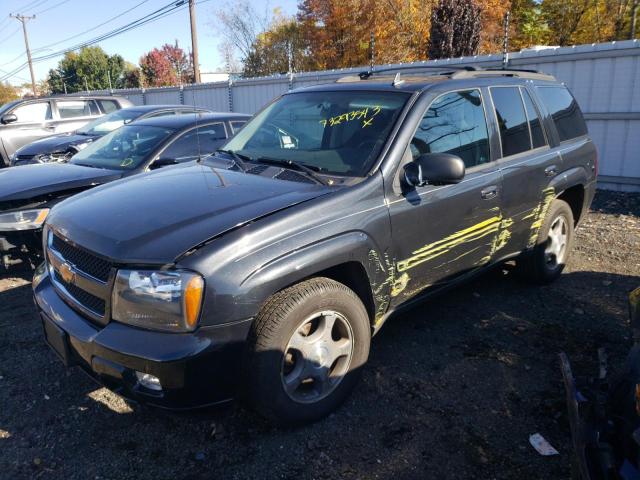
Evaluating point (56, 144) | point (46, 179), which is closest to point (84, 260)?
point (46, 179)

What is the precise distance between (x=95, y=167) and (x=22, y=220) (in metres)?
1.11

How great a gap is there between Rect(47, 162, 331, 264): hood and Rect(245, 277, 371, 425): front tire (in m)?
0.47

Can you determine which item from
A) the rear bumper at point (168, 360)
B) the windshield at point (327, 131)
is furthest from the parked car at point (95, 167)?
the rear bumper at point (168, 360)

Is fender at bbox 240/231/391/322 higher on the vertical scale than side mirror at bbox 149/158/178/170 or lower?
lower

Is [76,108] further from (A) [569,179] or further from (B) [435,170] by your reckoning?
(B) [435,170]

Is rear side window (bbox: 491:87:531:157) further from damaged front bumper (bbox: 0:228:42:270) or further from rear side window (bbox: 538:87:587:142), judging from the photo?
damaged front bumper (bbox: 0:228:42:270)

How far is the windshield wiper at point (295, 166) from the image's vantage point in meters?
3.05

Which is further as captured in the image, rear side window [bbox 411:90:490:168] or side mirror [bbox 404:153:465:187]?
rear side window [bbox 411:90:490:168]

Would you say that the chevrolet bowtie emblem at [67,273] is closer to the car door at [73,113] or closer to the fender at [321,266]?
the fender at [321,266]

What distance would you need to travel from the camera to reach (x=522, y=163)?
13.2ft

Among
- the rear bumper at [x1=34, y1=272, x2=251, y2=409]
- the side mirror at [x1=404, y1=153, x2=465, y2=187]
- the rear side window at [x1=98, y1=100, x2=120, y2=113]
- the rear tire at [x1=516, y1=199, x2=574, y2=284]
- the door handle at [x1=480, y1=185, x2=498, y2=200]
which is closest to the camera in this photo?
the rear bumper at [x1=34, y1=272, x2=251, y2=409]

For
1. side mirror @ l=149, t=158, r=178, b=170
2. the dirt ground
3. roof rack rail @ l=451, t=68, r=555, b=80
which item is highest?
roof rack rail @ l=451, t=68, r=555, b=80

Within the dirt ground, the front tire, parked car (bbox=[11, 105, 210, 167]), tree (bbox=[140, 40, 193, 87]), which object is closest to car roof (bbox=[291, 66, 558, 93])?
the front tire

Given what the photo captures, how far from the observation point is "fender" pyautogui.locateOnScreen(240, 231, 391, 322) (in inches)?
94.3
